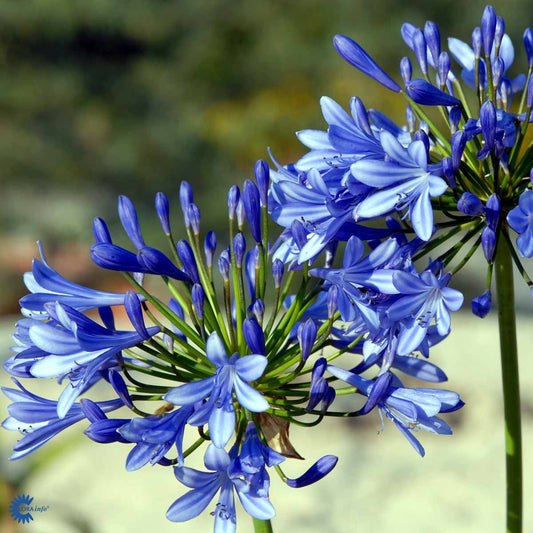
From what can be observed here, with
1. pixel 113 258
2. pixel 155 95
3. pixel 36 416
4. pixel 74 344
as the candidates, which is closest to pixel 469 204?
pixel 113 258

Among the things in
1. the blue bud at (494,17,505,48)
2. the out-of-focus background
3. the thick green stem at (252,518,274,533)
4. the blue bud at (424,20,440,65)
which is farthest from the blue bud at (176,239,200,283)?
the out-of-focus background

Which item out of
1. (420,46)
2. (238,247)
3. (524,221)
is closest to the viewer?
(524,221)

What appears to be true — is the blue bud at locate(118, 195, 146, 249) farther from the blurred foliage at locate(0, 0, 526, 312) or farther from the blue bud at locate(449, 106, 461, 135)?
the blurred foliage at locate(0, 0, 526, 312)

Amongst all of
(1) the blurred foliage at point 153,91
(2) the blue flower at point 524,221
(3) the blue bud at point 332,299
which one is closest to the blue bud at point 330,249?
(3) the blue bud at point 332,299

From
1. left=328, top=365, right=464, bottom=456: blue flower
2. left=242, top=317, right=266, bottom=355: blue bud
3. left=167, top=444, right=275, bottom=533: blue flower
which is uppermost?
left=242, top=317, right=266, bottom=355: blue bud

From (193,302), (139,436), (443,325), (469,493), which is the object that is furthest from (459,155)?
(469,493)

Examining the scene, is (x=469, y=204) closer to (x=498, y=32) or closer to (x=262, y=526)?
(x=498, y=32)

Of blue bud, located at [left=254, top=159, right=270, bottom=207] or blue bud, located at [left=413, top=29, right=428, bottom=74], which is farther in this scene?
blue bud, located at [left=413, top=29, right=428, bottom=74]
